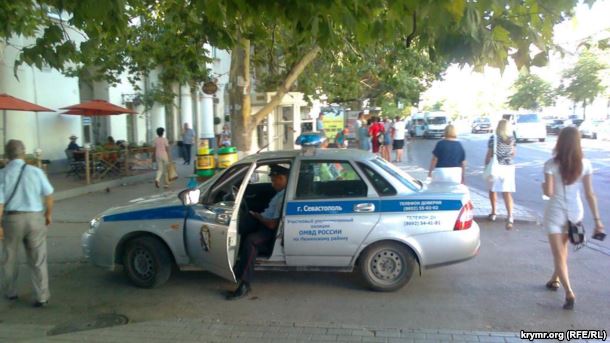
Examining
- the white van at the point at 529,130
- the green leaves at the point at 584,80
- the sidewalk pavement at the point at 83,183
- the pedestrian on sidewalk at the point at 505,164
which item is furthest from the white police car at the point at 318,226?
the green leaves at the point at 584,80

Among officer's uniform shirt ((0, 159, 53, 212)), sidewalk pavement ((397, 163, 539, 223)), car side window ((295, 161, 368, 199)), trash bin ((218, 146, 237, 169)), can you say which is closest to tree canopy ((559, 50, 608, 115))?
sidewalk pavement ((397, 163, 539, 223))

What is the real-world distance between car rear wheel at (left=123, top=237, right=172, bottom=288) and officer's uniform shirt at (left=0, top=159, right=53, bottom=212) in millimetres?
1070

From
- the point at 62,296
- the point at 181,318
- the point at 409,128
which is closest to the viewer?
the point at 181,318

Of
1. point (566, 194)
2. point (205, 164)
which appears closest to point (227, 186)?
point (566, 194)

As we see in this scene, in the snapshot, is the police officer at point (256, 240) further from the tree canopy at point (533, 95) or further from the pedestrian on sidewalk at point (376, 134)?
the tree canopy at point (533, 95)

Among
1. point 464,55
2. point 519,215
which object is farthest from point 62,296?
point 519,215

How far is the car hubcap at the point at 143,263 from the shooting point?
5730mm

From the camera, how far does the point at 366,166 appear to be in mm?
5484

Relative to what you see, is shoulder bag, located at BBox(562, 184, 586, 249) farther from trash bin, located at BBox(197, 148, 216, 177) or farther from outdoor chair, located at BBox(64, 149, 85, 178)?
outdoor chair, located at BBox(64, 149, 85, 178)

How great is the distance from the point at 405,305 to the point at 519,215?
16.7 ft

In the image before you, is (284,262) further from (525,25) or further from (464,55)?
(525,25)

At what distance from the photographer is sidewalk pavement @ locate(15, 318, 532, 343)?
14.0ft

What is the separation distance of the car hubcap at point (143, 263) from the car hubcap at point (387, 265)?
250cm

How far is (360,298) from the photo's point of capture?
532 cm
